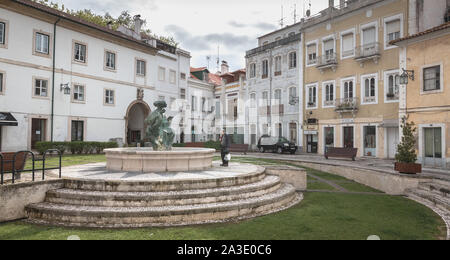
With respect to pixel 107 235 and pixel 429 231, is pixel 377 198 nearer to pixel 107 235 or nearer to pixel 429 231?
pixel 429 231

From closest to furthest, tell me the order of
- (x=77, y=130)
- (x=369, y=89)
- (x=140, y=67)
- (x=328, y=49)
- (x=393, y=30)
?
1. (x=393, y=30)
2. (x=369, y=89)
3. (x=77, y=130)
4. (x=328, y=49)
5. (x=140, y=67)

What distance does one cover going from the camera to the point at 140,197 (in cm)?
677

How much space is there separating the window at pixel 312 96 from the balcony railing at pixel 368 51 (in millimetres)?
4829

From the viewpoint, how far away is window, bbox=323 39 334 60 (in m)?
24.3

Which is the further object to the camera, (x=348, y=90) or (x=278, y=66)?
(x=278, y=66)

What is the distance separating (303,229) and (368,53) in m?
19.8

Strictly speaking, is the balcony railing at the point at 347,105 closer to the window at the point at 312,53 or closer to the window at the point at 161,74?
the window at the point at 312,53

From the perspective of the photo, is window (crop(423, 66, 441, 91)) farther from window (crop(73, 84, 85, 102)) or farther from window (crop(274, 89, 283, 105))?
window (crop(73, 84, 85, 102))

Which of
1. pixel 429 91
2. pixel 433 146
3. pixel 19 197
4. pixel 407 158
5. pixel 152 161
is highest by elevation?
pixel 429 91

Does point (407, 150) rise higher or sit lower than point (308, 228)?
higher

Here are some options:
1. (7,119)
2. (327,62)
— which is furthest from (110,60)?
(327,62)

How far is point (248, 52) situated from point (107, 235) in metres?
30.0

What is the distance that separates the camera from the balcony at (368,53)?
2094cm

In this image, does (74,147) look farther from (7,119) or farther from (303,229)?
(303,229)
